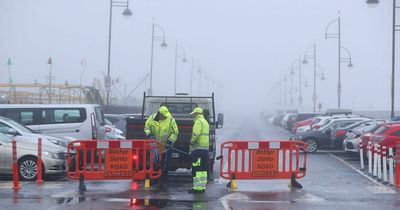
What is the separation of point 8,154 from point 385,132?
11373mm

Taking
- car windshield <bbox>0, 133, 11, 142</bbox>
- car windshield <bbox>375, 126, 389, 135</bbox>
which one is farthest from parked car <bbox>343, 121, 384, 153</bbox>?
car windshield <bbox>0, 133, 11, 142</bbox>

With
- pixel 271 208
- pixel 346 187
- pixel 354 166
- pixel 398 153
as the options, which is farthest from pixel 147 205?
pixel 354 166

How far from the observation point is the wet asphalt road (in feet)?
37.8

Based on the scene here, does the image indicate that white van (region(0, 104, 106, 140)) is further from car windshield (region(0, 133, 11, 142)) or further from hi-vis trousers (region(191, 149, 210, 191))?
hi-vis trousers (region(191, 149, 210, 191))

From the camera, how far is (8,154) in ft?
49.3

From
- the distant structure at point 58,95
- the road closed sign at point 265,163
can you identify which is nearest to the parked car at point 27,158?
the road closed sign at point 265,163

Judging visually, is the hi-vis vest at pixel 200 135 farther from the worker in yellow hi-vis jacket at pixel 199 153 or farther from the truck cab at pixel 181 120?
the truck cab at pixel 181 120

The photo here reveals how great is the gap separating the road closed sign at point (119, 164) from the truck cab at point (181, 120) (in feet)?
3.53

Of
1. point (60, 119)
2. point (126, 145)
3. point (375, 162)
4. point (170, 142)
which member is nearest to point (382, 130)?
point (375, 162)

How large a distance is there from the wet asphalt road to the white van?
3.80m

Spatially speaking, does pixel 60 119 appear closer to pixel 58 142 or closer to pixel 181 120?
pixel 58 142

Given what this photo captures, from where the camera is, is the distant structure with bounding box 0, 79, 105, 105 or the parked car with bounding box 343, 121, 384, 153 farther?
the distant structure with bounding box 0, 79, 105, 105

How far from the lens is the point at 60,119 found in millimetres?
19812

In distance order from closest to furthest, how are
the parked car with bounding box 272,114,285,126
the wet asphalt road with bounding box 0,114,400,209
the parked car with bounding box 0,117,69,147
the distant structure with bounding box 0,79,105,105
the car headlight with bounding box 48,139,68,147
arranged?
the wet asphalt road with bounding box 0,114,400,209, the parked car with bounding box 0,117,69,147, the car headlight with bounding box 48,139,68,147, the distant structure with bounding box 0,79,105,105, the parked car with bounding box 272,114,285,126
